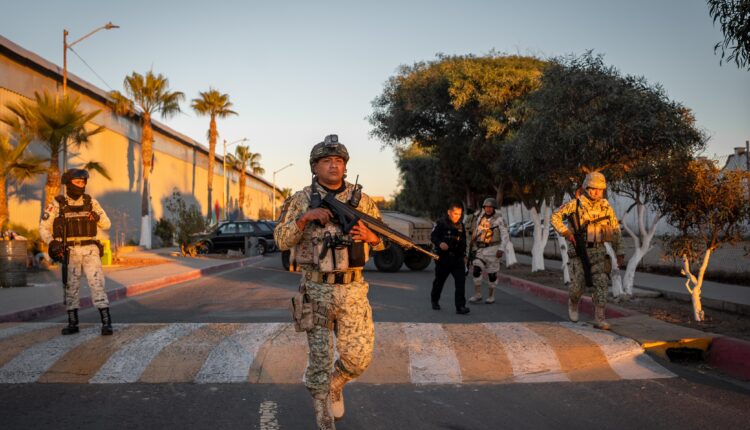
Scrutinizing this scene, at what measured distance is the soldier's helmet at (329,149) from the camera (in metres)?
4.25

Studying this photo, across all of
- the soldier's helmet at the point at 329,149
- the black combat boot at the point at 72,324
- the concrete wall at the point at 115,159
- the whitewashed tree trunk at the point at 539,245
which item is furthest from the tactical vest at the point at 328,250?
the concrete wall at the point at 115,159

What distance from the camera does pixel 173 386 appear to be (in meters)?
5.67

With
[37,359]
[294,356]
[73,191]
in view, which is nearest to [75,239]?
[73,191]

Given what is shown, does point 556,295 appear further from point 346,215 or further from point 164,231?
point 164,231

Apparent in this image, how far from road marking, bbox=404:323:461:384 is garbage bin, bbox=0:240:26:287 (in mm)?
10236

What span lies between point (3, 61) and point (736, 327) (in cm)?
2393

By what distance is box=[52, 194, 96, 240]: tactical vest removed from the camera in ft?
23.9

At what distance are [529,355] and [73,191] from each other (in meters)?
5.12

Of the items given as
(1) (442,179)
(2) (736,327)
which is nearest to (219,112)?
(1) (442,179)

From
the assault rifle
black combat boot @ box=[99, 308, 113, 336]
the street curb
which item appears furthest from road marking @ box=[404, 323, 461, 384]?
the street curb

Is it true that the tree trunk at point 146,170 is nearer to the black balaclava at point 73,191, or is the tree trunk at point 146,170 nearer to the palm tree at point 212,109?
the palm tree at point 212,109

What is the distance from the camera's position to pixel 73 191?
24.1 feet

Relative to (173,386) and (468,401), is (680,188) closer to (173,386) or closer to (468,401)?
(468,401)

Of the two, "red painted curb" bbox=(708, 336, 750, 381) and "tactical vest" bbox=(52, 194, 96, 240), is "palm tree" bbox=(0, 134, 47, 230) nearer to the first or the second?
"tactical vest" bbox=(52, 194, 96, 240)
